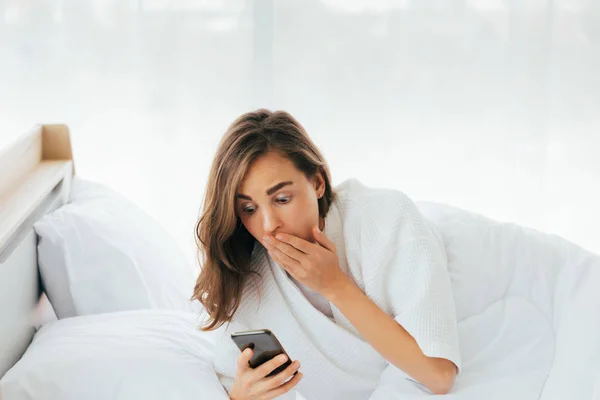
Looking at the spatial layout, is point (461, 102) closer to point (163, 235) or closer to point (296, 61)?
point (296, 61)

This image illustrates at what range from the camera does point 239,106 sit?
300 cm

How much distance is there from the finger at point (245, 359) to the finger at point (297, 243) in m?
0.21

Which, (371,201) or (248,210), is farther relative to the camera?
(371,201)

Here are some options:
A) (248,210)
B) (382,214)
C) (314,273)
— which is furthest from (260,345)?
(382,214)

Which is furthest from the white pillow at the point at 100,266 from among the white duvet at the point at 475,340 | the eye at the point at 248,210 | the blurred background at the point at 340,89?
the blurred background at the point at 340,89

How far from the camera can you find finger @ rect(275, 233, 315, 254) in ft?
5.01

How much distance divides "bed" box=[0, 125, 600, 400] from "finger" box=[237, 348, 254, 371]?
0.35 ft

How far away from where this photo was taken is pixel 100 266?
6.51 ft

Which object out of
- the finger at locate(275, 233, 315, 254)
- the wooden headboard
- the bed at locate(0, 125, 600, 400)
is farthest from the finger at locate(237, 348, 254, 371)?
the wooden headboard

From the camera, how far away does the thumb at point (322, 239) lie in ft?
5.14

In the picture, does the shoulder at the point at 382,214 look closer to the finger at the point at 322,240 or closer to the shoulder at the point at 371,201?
the shoulder at the point at 371,201

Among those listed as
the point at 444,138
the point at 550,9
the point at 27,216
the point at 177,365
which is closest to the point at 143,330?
→ the point at 177,365

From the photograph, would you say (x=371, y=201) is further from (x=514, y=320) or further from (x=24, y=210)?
(x=24, y=210)

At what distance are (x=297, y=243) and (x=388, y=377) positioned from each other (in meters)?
0.34
